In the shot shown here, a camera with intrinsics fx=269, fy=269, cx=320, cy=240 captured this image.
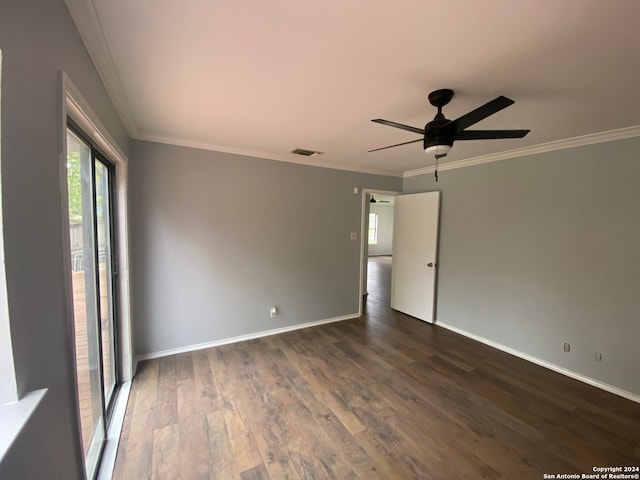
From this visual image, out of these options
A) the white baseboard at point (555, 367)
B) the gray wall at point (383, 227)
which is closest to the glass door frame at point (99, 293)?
the white baseboard at point (555, 367)

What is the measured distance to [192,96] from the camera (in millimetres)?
1979

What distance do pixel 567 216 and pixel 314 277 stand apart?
297cm

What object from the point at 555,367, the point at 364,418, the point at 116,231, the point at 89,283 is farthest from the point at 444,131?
the point at 555,367

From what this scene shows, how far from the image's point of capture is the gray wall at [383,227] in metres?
11.6

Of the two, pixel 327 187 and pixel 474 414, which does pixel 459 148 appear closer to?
pixel 327 187

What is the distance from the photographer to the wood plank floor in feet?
5.59

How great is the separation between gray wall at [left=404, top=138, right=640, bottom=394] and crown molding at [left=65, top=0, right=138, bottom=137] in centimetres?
381

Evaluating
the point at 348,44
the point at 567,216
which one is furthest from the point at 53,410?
the point at 567,216

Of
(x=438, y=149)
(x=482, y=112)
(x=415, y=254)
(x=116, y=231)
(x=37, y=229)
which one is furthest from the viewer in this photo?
(x=415, y=254)

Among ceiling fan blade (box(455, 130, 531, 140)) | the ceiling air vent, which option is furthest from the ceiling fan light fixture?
the ceiling air vent

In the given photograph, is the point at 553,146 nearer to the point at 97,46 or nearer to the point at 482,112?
the point at 482,112

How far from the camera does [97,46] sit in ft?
4.49

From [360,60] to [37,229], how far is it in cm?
161

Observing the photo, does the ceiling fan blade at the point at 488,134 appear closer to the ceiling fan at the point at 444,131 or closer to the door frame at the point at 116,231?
the ceiling fan at the point at 444,131
